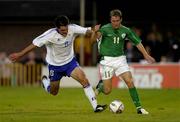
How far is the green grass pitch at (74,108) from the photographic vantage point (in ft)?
50.3

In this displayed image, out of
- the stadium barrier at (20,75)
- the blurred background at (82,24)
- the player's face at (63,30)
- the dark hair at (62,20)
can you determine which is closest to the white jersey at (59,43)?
the player's face at (63,30)

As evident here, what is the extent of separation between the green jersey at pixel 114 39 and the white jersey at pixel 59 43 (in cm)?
77

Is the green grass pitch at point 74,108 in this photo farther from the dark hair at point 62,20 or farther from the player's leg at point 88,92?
the dark hair at point 62,20

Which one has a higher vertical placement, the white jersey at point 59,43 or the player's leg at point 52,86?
the white jersey at point 59,43

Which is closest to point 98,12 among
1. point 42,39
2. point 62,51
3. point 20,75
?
point 20,75

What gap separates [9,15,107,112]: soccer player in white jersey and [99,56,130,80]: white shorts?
2.45 ft

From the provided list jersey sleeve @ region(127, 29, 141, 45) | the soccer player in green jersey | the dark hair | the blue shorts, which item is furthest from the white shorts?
the dark hair

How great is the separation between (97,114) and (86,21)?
18.9m

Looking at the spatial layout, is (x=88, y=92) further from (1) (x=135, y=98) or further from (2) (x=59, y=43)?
(2) (x=59, y=43)

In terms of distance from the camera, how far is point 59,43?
16750 millimetres

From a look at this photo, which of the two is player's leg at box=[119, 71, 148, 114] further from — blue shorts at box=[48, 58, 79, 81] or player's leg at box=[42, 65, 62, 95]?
player's leg at box=[42, 65, 62, 95]

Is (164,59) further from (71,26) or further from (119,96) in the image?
(71,26)

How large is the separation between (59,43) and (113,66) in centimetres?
149

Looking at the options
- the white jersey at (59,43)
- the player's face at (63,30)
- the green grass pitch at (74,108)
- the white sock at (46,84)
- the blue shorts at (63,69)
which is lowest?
the green grass pitch at (74,108)
